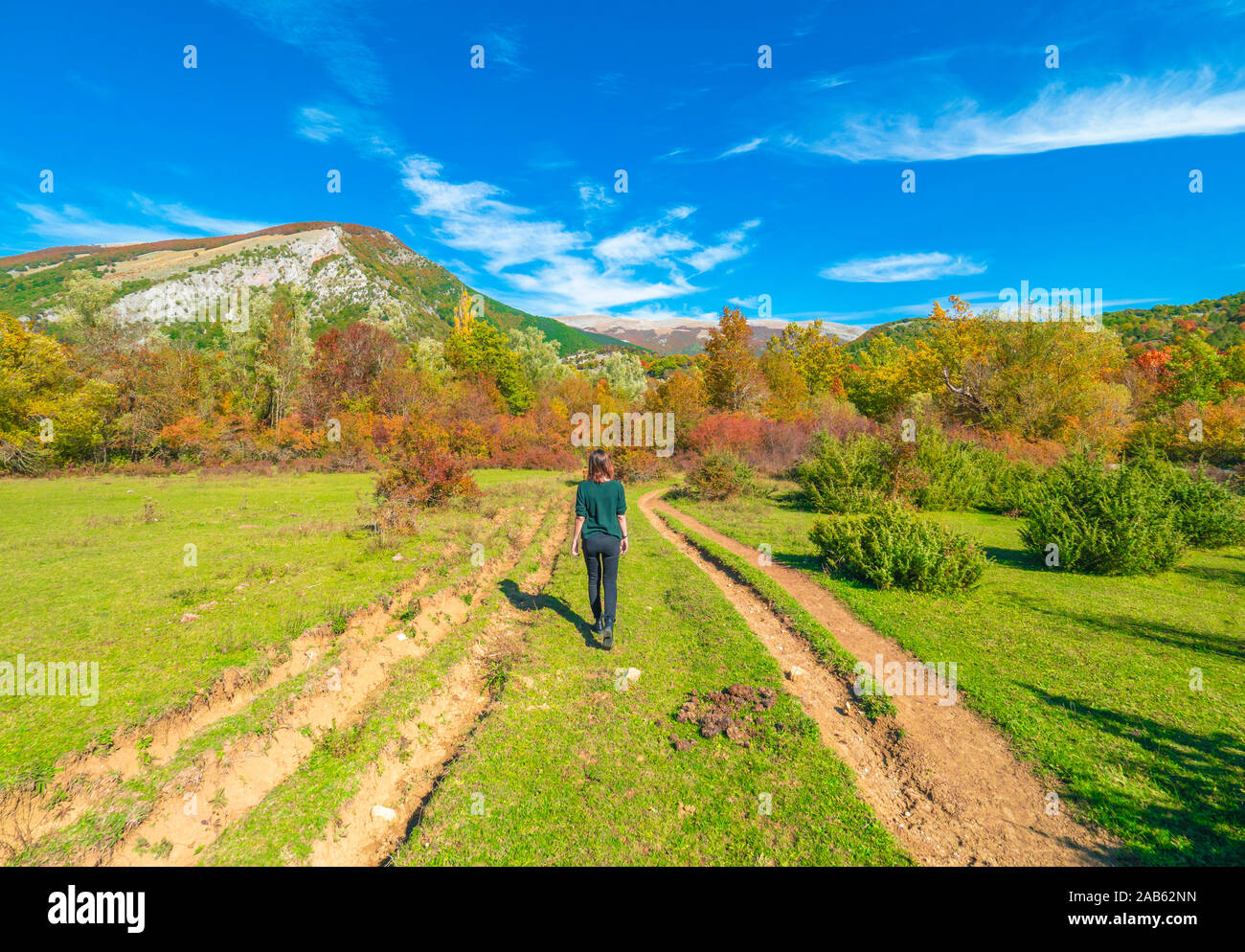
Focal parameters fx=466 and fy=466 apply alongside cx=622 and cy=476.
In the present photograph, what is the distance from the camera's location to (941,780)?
424 centimetres

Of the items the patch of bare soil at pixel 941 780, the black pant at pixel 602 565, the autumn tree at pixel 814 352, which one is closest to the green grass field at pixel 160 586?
the black pant at pixel 602 565

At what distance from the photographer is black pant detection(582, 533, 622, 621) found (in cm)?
677

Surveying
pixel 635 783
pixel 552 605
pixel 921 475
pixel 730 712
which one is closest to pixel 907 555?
pixel 730 712

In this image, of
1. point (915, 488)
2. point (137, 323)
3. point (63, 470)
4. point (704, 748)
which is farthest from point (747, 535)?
point (137, 323)

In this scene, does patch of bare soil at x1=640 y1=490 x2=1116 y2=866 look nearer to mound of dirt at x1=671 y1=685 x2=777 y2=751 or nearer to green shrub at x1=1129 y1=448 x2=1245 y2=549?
mound of dirt at x1=671 y1=685 x2=777 y2=751

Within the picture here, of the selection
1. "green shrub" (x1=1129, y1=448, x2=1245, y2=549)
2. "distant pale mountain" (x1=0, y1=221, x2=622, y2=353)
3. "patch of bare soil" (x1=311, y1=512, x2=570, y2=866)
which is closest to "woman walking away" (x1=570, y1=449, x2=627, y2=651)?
"patch of bare soil" (x1=311, y1=512, x2=570, y2=866)

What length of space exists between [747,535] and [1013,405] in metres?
28.1

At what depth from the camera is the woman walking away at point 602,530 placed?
21.9ft

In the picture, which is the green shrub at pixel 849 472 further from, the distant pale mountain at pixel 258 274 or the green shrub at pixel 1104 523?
the distant pale mountain at pixel 258 274

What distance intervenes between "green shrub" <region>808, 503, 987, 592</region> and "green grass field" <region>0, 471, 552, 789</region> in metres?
9.46

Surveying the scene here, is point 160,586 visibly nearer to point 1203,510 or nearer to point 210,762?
point 210,762

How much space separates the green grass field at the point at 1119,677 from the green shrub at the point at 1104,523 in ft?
1.59
